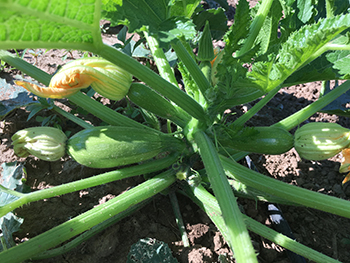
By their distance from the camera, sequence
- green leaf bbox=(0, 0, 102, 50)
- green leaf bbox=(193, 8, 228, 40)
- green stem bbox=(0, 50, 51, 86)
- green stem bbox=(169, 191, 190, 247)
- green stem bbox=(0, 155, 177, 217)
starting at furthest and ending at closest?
green leaf bbox=(193, 8, 228, 40) → green stem bbox=(169, 191, 190, 247) → green stem bbox=(0, 50, 51, 86) → green stem bbox=(0, 155, 177, 217) → green leaf bbox=(0, 0, 102, 50)

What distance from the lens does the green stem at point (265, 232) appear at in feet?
4.68

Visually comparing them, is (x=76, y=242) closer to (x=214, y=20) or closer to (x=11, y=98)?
(x=11, y=98)

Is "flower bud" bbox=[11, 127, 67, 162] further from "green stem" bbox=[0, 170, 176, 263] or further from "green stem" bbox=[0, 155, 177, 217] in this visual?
"green stem" bbox=[0, 170, 176, 263]

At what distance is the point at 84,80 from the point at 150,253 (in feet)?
2.81

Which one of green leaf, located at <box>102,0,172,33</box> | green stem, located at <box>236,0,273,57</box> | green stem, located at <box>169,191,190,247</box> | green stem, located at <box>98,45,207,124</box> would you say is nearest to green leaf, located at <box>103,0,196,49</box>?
green leaf, located at <box>102,0,172,33</box>

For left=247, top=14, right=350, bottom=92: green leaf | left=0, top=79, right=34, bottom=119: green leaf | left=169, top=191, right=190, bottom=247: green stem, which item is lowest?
left=169, top=191, right=190, bottom=247: green stem

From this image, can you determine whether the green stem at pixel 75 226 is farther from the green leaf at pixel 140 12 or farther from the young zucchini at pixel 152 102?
the green leaf at pixel 140 12

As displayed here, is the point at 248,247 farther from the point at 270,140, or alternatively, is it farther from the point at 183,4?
the point at 183,4

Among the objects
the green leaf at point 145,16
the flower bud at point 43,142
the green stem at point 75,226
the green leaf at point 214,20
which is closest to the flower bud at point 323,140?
the green stem at point 75,226

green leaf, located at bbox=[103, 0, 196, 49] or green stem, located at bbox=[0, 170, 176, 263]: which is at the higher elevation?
green leaf, located at bbox=[103, 0, 196, 49]

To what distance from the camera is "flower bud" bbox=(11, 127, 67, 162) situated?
4.95 feet

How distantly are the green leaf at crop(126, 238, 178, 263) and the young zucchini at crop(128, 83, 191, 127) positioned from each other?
0.66 m

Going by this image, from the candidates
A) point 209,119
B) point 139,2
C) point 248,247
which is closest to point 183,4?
point 139,2

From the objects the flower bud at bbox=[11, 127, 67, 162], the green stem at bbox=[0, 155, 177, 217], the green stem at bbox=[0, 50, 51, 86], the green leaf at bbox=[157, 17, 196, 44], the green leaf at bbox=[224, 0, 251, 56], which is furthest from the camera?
the green stem at bbox=[0, 50, 51, 86]
